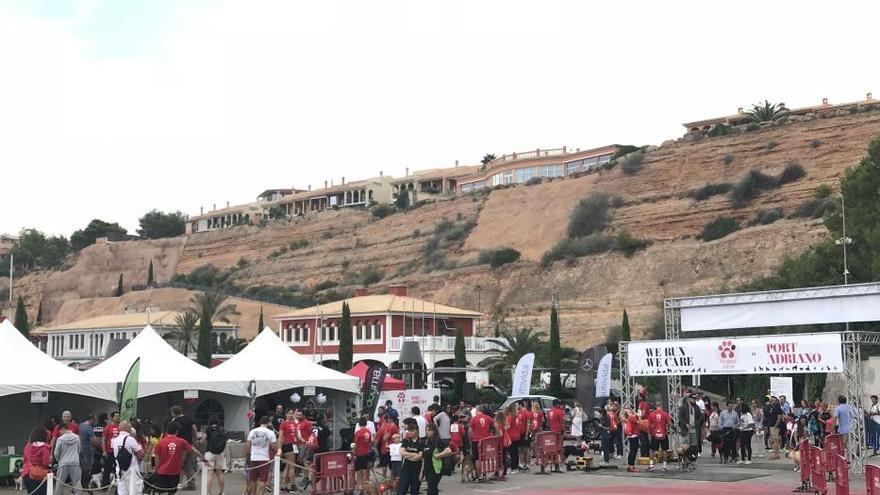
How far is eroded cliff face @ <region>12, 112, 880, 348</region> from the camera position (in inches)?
2815

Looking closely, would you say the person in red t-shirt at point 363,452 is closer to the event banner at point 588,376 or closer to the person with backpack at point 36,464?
the person with backpack at point 36,464

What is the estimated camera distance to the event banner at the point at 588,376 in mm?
30375

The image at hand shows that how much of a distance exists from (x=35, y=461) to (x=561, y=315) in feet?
201

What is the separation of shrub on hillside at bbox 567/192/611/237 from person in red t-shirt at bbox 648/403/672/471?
6259 cm

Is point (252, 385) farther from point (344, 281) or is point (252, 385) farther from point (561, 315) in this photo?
point (344, 281)

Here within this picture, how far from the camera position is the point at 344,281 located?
3962 inches

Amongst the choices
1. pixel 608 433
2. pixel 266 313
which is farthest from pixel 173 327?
pixel 608 433

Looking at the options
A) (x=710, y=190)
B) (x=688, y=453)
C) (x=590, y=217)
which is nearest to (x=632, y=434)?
(x=688, y=453)

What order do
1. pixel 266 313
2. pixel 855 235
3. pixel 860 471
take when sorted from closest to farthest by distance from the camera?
pixel 860 471, pixel 855 235, pixel 266 313

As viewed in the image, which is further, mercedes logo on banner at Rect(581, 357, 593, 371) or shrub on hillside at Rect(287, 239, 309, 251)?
shrub on hillside at Rect(287, 239, 309, 251)

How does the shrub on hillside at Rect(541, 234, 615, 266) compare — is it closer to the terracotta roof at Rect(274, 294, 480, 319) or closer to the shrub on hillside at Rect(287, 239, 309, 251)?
the terracotta roof at Rect(274, 294, 480, 319)

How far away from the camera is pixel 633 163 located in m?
89.6

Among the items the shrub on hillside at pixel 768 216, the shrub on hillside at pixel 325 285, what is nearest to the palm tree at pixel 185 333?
the shrub on hillside at pixel 325 285

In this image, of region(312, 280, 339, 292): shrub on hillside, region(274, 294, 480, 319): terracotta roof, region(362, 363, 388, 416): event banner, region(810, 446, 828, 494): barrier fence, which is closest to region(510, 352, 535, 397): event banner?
region(362, 363, 388, 416): event banner
